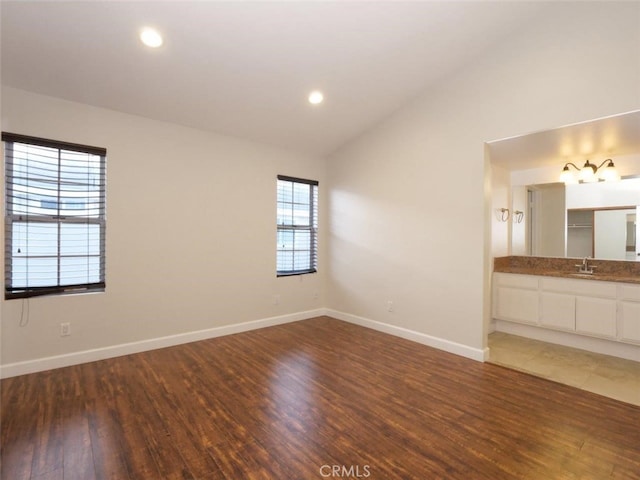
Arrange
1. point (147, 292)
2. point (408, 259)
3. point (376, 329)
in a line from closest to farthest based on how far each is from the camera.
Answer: point (147, 292), point (408, 259), point (376, 329)

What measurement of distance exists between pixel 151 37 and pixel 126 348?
10.0 feet

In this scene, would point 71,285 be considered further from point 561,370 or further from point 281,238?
point 561,370

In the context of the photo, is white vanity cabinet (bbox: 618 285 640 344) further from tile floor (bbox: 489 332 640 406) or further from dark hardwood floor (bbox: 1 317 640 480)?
dark hardwood floor (bbox: 1 317 640 480)

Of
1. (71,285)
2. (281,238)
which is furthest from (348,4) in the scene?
(71,285)

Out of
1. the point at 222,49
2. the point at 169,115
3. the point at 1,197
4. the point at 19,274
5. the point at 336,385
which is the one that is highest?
the point at 222,49

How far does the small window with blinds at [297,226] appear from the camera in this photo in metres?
4.83

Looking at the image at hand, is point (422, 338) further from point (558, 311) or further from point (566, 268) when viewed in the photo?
point (566, 268)

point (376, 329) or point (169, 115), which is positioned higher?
point (169, 115)

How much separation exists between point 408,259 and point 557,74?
92.7 inches

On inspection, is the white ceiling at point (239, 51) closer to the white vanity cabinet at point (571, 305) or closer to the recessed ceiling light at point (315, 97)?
the recessed ceiling light at point (315, 97)

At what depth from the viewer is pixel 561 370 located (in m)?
3.15

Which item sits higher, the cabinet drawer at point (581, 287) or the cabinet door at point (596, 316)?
the cabinet drawer at point (581, 287)

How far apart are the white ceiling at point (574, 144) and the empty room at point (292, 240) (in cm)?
4

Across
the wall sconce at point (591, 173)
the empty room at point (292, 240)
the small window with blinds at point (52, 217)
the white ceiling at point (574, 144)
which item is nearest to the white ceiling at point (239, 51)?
the empty room at point (292, 240)
